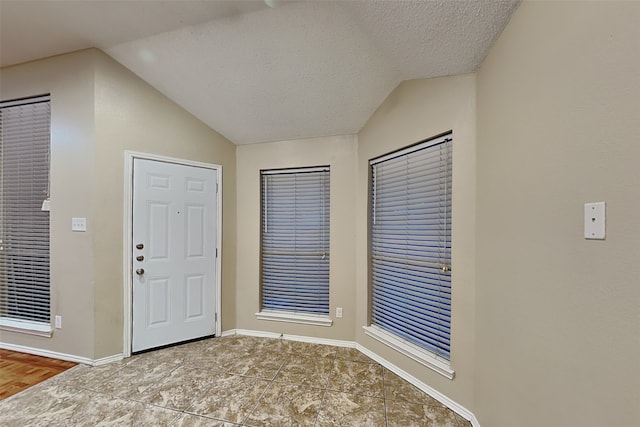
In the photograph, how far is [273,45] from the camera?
1.98 m

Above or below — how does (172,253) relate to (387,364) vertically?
above

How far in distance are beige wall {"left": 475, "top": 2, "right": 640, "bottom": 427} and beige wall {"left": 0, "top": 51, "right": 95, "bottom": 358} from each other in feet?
10.4

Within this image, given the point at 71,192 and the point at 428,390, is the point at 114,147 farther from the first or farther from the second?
the point at 428,390

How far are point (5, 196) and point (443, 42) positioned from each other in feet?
13.9

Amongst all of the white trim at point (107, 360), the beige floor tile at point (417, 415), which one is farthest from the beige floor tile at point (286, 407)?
the white trim at point (107, 360)

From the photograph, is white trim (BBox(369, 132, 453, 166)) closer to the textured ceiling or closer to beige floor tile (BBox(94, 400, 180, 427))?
the textured ceiling

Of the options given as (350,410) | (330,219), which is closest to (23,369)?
(350,410)

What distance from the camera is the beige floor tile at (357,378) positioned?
2.04m

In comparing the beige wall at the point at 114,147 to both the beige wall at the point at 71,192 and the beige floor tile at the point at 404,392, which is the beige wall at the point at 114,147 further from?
the beige floor tile at the point at 404,392

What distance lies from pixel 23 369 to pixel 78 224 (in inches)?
51.5

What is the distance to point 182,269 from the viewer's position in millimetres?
2787

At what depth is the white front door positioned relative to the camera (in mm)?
2537

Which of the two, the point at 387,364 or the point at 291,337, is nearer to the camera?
the point at 387,364

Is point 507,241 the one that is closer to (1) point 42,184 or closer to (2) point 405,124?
(2) point 405,124
